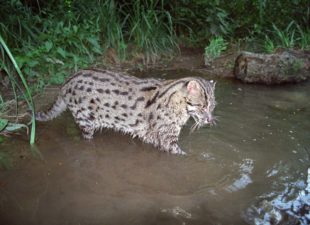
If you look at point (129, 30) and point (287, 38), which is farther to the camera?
point (129, 30)

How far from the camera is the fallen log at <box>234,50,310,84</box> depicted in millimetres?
8016

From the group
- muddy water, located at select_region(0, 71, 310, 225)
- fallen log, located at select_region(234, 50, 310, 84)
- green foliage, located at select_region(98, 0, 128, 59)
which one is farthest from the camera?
green foliage, located at select_region(98, 0, 128, 59)

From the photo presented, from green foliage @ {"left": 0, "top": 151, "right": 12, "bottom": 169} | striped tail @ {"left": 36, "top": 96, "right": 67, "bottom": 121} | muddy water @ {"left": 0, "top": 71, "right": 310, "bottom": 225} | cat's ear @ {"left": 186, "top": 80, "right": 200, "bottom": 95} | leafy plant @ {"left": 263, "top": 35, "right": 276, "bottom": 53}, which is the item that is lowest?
green foliage @ {"left": 0, "top": 151, "right": 12, "bottom": 169}

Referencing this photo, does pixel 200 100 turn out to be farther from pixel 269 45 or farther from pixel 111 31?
pixel 269 45

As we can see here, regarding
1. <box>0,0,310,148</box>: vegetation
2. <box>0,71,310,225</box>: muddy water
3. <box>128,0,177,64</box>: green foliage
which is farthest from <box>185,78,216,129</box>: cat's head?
<box>128,0,177,64</box>: green foliage

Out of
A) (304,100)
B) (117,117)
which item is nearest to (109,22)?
(117,117)

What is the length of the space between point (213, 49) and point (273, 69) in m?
1.37

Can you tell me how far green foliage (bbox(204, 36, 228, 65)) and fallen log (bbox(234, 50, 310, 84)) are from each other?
0.79m

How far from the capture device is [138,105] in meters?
5.79

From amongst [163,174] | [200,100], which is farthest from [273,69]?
[163,174]

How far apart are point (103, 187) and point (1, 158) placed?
5.00 feet

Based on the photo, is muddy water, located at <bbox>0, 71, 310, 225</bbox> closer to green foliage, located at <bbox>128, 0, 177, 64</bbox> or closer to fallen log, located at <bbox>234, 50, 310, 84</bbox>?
fallen log, located at <bbox>234, 50, 310, 84</bbox>

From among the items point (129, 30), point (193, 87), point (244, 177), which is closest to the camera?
point (244, 177)

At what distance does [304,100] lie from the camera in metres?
7.36
